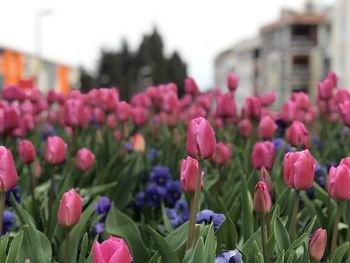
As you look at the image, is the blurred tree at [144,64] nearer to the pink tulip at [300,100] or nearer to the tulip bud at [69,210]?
the pink tulip at [300,100]

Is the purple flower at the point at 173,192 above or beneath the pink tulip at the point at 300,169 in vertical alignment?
beneath

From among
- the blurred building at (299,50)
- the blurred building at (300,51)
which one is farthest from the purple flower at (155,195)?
the blurred building at (300,51)

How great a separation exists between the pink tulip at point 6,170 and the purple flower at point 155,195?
1.38m

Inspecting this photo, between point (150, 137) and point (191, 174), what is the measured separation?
305 centimetres

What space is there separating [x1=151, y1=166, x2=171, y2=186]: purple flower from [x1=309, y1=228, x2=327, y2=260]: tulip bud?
157 centimetres

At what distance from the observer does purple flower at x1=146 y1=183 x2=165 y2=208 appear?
3207 mm

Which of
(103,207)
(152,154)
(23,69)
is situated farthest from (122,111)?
(23,69)

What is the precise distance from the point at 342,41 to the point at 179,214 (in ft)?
→ 151

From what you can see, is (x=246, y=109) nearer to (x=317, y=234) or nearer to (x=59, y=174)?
(x=59, y=174)

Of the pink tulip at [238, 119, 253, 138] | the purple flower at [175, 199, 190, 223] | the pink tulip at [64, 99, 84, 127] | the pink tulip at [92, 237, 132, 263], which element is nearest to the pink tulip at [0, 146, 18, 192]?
the pink tulip at [92, 237, 132, 263]

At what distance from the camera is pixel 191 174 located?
1866mm

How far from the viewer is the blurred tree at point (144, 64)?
57.6 m

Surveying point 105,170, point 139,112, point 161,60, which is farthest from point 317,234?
point 161,60

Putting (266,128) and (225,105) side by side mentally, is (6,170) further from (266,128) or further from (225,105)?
(225,105)
